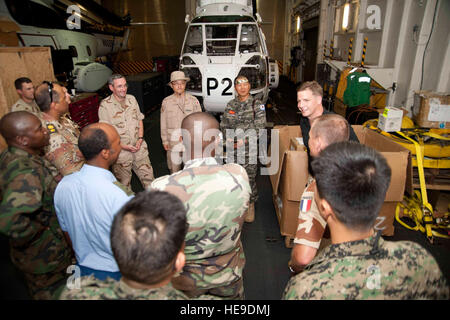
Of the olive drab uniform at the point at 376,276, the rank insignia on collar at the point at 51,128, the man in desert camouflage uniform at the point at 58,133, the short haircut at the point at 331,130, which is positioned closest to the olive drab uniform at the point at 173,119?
the man in desert camouflage uniform at the point at 58,133

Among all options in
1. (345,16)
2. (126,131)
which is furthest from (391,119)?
(345,16)

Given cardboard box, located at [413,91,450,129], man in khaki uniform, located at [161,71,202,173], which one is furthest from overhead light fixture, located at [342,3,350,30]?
man in khaki uniform, located at [161,71,202,173]

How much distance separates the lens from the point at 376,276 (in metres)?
0.85

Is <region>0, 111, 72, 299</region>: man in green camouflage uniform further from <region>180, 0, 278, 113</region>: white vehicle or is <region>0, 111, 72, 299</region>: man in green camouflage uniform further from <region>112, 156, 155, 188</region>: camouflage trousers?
<region>180, 0, 278, 113</region>: white vehicle

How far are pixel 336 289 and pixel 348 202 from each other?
0.30 meters

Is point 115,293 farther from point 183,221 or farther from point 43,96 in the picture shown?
point 43,96

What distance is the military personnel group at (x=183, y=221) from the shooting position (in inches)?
31.0

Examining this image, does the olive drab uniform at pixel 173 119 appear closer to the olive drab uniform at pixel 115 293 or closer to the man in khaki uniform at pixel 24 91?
the man in khaki uniform at pixel 24 91

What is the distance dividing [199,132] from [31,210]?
1.08 m

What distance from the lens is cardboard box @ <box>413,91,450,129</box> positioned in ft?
10.6

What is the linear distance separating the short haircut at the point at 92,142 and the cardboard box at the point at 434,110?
3801 millimetres

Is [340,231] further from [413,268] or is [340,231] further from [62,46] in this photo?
[62,46]
